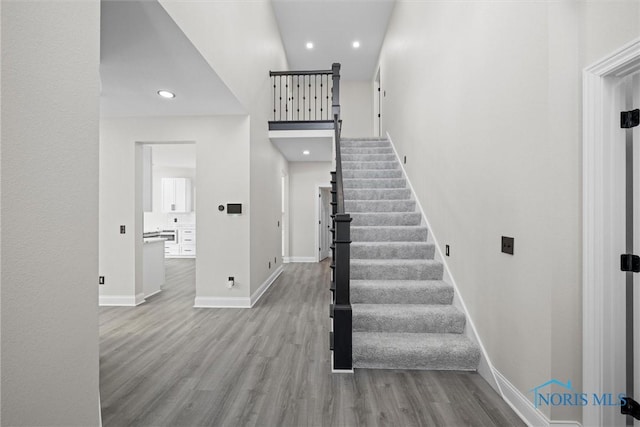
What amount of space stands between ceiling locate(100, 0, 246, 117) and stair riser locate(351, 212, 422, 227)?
2.06 meters

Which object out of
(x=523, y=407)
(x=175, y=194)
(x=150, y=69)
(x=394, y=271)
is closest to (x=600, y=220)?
(x=523, y=407)

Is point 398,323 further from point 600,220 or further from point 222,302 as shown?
point 222,302

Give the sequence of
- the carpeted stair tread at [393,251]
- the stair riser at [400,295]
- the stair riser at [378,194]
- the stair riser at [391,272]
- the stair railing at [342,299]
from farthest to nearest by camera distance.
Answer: the stair riser at [378,194], the carpeted stair tread at [393,251], the stair riser at [391,272], the stair riser at [400,295], the stair railing at [342,299]

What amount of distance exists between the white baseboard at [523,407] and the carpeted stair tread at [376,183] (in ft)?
9.72

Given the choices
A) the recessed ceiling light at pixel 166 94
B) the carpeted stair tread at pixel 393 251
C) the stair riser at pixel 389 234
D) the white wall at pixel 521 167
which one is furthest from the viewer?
the stair riser at pixel 389 234

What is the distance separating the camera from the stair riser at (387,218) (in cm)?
400

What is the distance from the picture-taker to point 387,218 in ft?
13.2

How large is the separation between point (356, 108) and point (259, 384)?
8.15 meters

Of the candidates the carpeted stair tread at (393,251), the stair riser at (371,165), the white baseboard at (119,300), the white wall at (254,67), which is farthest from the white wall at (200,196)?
the stair riser at (371,165)

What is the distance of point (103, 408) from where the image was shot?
2.01 metres

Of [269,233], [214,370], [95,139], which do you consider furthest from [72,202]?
[269,233]

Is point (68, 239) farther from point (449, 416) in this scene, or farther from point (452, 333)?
point (452, 333)

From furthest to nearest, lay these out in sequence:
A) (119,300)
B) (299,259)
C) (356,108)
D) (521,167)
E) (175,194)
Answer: (175,194)
(356,108)
(299,259)
(119,300)
(521,167)

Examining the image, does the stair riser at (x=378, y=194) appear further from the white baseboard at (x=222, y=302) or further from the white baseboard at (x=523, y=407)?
the white baseboard at (x=523, y=407)
